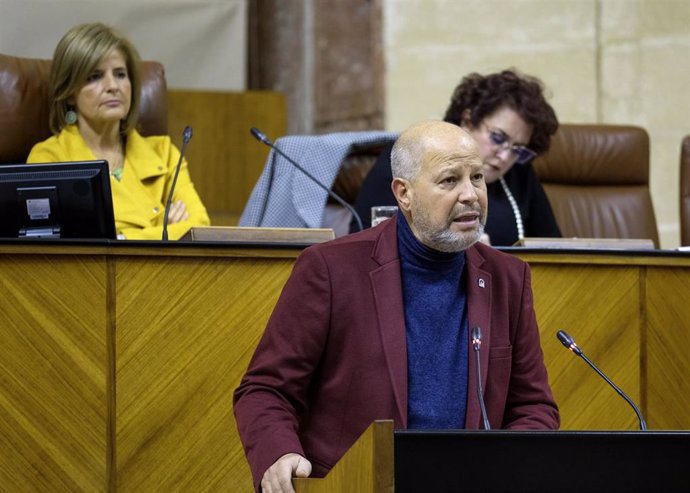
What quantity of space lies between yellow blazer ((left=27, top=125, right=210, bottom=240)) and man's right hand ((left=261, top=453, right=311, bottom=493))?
154 centimetres

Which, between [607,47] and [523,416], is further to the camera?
[607,47]

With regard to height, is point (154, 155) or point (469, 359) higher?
point (154, 155)

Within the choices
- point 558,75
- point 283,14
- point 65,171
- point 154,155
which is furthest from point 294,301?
point 283,14

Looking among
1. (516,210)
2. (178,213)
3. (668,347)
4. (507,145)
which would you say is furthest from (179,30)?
(668,347)

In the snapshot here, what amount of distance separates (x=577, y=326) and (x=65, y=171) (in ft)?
4.24

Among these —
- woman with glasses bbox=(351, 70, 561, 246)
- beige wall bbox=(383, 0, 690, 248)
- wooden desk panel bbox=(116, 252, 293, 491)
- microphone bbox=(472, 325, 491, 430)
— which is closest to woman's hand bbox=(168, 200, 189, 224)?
woman with glasses bbox=(351, 70, 561, 246)

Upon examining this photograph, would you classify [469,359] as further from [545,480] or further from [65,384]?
[65,384]

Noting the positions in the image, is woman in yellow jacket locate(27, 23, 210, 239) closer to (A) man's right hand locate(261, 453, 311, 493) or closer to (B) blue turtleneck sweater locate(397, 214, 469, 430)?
(B) blue turtleneck sweater locate(397, 214, 469, 430)

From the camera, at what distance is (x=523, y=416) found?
7.79 ft

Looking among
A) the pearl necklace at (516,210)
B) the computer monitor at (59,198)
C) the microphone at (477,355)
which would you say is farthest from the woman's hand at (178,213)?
the microphone at (477,355)

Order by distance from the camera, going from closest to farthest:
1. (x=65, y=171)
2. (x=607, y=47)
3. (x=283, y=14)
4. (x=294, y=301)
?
(x=294, y=301) < (x=65, y=171) < (x=607, y=47) < (x=283, y=14)

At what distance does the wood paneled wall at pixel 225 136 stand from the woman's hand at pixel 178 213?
76.1 inches

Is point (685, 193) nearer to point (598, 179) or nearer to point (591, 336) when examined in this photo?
point (598, 179)

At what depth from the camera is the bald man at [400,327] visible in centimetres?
225
